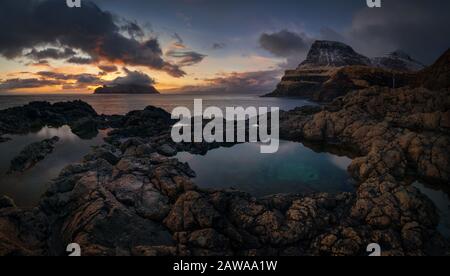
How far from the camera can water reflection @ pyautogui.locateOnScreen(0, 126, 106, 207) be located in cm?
1500

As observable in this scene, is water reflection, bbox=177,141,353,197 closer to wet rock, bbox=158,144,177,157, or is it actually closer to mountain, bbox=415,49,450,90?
wet rock, bbox=158,144,177,157

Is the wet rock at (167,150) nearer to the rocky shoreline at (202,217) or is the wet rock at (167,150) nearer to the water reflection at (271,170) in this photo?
the water reflection at (271,170)

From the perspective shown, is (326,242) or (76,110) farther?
(76,110)

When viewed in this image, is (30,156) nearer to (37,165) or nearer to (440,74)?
(37,165)

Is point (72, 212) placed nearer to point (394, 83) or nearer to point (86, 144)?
point (86, 144)

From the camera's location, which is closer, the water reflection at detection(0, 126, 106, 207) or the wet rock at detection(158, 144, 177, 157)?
the water reflection at detection(0, 126, 106, 207)

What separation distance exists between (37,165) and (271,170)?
750 inches

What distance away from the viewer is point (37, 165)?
65.8 ft

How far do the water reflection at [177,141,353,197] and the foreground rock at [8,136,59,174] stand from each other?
39.6 feet

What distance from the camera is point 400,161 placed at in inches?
777

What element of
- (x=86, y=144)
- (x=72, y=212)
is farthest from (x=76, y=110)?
(x=72, y=212)

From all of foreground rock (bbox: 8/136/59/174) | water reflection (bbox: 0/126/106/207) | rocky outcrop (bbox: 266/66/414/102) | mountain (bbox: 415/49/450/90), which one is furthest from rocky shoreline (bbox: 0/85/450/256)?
rocky outcrop (bbox: 266/66/414/102)

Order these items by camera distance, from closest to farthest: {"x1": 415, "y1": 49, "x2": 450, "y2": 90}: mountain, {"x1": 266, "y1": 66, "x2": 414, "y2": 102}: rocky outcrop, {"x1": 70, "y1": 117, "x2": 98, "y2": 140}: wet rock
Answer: {"x1": 70, "y1": 117, "x2": 98, "y2": 140}: wet rock < {"x1": 415, "y1": 49, "x2": 450, "y2": 90}: mountain < {"x1": 266, "y1": 66, "x2": 414, "y2": 102}: rocky outcrop
